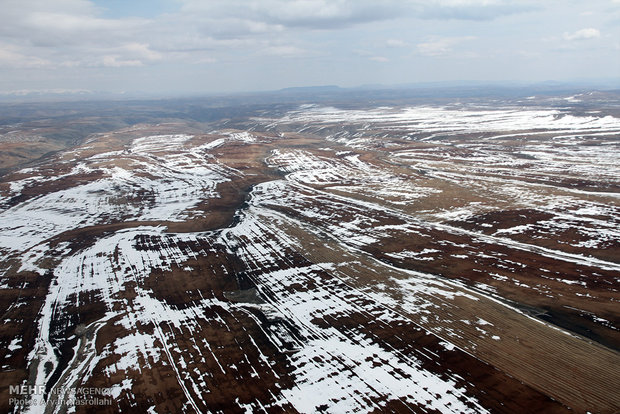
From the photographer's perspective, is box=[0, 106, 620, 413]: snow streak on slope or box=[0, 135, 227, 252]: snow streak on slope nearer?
box=[0, 106, 620, 413]: snow streak on slope

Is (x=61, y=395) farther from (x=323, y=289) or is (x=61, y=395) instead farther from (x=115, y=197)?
(x=115, y=197)

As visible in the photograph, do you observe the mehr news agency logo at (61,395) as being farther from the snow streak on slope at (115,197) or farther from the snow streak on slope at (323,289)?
the snow streak on slope at (115,197)

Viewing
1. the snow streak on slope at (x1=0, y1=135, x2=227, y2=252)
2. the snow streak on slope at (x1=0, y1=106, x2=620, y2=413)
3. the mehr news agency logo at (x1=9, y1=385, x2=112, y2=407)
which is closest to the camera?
the mehr news agency logo at (x1=9, y1=385, x2=112, y2=407)

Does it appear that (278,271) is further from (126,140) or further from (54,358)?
(126,140)

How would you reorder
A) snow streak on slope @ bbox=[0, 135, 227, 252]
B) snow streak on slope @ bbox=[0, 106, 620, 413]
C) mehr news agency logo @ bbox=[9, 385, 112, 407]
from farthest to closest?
snow streak on slope @ bbox=[0, 135, 227, 252] < snow streak on slope @ bbox=[0, 106, 620, 413] < mehr news agency logo @ bbox=[9, 385, 112, 407]

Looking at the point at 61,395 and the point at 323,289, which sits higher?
the point at 323,289

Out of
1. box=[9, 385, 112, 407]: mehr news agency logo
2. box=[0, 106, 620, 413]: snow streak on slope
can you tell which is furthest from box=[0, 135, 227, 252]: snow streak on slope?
box=[9, 385, 112, 407]: mehr news agency logo

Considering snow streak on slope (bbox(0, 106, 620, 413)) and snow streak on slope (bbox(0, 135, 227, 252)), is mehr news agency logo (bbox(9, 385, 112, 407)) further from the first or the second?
snow streak on slope (bbox(0, 135, 227, 252))

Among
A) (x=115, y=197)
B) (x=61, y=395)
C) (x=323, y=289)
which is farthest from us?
(x=115, y=197)

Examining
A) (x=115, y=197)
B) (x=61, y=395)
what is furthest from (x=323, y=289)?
(x=115, y=197)

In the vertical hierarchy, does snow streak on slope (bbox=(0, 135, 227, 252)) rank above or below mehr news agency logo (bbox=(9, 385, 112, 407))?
above

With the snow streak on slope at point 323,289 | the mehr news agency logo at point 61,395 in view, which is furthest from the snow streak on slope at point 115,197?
the mehr news agency logo at point 61,395
